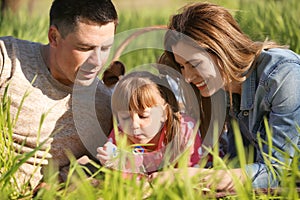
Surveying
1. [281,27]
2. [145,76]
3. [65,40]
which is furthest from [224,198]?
[281,27]

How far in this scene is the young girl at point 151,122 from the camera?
8.44ft

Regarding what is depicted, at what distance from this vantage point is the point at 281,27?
4.14m

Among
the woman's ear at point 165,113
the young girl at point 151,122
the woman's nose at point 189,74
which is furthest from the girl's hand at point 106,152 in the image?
the woman's nose at point 189,74

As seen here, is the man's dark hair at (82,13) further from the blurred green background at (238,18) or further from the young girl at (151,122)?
the blurred green background at (238,18)

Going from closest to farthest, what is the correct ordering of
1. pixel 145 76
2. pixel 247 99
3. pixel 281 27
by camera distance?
pixel 247 99
pixel 145 76
pixel 281 27

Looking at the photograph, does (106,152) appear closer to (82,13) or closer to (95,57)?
(95,57)

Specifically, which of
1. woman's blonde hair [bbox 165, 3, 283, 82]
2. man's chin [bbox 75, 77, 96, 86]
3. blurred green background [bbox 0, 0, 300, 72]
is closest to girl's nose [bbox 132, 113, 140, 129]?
man's chin [bbox 75, 77, 96, 86]

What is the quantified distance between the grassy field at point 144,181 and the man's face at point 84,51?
34 centimetres

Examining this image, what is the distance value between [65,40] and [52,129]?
39 cm

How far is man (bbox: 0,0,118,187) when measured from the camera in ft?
8.45

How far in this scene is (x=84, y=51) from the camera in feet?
8.47

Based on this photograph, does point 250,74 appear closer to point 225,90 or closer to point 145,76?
point 225,90

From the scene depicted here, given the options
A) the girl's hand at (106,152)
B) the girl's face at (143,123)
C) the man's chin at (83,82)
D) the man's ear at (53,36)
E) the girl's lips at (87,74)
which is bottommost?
the girl's hand at (106,152)

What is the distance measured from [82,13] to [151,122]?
21.5 inches
